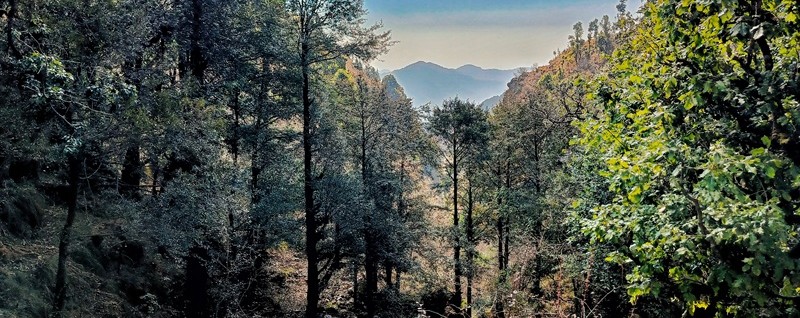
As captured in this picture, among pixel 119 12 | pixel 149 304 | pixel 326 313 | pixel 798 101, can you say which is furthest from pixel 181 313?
pixel 798 101

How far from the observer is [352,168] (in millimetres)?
18562

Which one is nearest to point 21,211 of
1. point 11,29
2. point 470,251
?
point 11,29

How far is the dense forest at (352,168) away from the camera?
14.4 feet

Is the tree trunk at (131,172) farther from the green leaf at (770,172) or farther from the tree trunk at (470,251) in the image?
the tree trunk at (470,251)

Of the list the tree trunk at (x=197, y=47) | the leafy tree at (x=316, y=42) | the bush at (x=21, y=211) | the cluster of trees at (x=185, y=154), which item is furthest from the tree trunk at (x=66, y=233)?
the leafy tree at (x=316, y=42)

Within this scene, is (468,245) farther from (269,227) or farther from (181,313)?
(181,313)

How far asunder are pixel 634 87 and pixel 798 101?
1.97 m

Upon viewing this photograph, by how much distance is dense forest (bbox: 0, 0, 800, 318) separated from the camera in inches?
173

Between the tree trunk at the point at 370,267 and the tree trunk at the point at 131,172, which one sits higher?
the tree trunk at the point at 131,172

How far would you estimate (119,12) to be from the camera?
7.37 meters

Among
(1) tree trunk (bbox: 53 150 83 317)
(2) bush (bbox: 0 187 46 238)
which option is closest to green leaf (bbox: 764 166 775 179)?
(1) tree trunk (bbox: 53 150 83 317)

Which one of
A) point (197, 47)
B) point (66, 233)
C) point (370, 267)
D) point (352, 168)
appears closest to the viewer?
point (66, 233)

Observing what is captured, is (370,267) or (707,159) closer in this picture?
(707,159)

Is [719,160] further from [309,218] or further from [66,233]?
[309,218]
